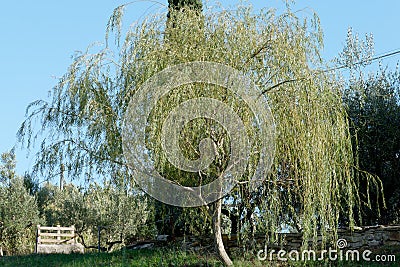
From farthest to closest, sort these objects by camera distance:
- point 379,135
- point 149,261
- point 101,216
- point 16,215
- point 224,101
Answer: point 16,215 → point 101,216 → point 379,135 → point 149,261 → point 224,101

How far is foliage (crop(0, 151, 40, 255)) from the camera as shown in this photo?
17984 millimetres

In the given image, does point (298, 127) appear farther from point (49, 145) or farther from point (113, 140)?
point (49, 145)

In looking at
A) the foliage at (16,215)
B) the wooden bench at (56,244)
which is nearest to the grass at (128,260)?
the wooden bench at (56,244)

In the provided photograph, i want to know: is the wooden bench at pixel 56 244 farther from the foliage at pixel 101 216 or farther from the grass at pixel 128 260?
the grass at pixel 128 260

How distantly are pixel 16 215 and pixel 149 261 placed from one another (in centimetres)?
981

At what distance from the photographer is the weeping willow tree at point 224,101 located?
8398 millimetres

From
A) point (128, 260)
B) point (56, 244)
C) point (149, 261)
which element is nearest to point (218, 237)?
point (149, 261)

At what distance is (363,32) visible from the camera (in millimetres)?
14297

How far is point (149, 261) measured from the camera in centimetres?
988

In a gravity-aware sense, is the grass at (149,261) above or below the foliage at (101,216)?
below

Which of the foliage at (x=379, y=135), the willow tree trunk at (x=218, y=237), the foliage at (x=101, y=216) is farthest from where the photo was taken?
the foliage at (x=101, y=216)

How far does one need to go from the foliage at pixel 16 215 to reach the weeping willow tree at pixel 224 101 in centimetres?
962

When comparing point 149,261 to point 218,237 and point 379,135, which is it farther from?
point 379,135

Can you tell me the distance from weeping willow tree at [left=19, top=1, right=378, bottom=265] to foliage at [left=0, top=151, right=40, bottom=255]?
9620 millimetres
